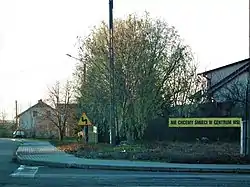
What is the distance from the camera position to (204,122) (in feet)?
121

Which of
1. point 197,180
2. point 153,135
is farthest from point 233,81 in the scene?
point 197,180

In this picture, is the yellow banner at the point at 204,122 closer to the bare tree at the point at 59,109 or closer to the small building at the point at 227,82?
the small building at the point at 227,82

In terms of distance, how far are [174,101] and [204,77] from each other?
30.3 feet

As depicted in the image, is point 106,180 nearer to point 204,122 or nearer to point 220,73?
point 204,122

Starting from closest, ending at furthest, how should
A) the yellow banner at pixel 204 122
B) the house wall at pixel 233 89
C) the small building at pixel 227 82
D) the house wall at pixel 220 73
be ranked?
the yellow banner at pixel 204 122
the house wall at pixel 233 89
the small building at pixel 227 82
the house wall at pixel 220 73

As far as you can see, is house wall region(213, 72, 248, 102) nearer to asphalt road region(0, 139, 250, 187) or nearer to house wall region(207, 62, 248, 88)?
house wall region(207, 62, 248, 88)

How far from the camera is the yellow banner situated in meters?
36.3

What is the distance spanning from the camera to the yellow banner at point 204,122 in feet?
119

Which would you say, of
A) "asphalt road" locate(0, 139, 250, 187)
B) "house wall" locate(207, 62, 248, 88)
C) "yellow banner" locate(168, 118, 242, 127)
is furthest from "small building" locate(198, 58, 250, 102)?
"asphalt road" locate(0, 139, 250, 187)

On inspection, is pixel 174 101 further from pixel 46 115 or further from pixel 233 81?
pixel 46 115

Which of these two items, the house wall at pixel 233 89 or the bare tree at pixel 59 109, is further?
the bare tree at pixel 59 109

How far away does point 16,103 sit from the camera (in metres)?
103

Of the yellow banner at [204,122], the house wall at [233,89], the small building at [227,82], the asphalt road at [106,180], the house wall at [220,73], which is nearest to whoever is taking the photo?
the asphalt road at [106,180]

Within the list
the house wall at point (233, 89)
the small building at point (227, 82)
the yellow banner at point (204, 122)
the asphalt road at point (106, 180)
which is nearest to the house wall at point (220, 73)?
the small building at point (227, 82)
